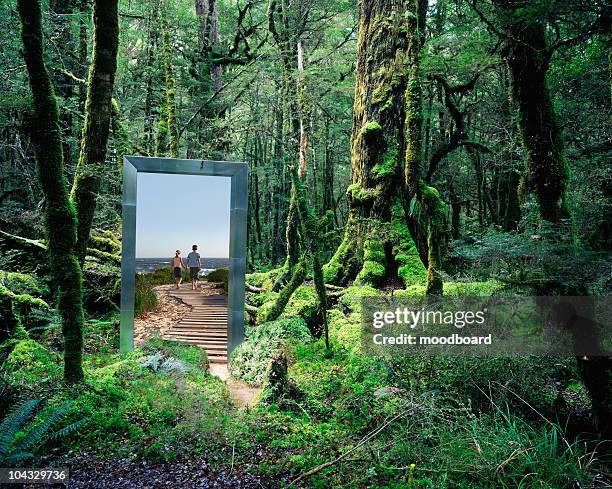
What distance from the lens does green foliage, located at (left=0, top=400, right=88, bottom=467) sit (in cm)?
387

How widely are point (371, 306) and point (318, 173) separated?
12.3m

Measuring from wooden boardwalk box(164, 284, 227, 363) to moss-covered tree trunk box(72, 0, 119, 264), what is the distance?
6.08 ft

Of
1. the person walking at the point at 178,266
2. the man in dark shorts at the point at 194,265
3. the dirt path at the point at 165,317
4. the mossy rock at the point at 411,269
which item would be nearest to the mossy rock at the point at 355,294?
the mossy rock at the point at 411,269

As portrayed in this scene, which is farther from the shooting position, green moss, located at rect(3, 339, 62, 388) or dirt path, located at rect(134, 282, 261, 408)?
dirt path, located at rect(134, 282, 261, 408)

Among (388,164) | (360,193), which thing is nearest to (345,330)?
(360,193)

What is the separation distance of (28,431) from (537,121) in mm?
6576

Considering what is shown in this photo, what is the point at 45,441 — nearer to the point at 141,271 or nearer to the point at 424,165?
the point at 141,271

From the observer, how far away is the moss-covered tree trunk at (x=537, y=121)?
5.45 meters

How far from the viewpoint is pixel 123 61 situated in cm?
1316

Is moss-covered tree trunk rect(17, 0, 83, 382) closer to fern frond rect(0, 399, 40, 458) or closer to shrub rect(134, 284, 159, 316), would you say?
fern frond rect(0, 399, 40, 458)

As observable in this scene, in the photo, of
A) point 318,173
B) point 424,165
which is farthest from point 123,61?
point 424,165

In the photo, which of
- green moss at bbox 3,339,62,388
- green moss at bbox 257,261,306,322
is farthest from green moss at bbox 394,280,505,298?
green moss at bbox 3,339,62,388

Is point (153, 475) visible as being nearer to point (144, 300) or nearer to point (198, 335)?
point (198, 335)

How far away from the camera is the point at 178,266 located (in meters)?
6.80
